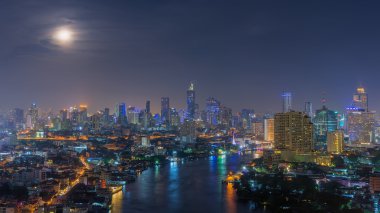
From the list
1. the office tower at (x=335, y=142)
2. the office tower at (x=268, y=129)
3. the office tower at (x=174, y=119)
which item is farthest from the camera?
the office tower at (x=174, y=119)

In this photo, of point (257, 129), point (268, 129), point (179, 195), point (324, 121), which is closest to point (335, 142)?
point (324, 121)

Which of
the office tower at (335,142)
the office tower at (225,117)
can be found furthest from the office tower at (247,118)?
the office tower at (335,142)

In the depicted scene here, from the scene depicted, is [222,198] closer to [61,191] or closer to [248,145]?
[61,191]

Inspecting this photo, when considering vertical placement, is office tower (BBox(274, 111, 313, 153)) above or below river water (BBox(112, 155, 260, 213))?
above

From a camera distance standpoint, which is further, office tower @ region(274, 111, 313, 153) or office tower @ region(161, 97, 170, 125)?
office tower @ region(161, 97, 170, 125)

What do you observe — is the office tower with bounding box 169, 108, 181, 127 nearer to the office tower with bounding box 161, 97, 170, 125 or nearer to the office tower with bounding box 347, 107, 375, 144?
the office tower with bounding box 161, 97, 170, 125

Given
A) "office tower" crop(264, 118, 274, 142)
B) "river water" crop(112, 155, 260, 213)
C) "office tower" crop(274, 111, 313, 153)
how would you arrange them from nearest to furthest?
"river water" crop(112, 155, 260, 213), "office tower" crop(274, 111, 313, 153), "office tower" crop(264, 118, 274, 142)

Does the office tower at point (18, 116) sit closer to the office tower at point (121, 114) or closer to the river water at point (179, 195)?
the office tower at point (121, 114)

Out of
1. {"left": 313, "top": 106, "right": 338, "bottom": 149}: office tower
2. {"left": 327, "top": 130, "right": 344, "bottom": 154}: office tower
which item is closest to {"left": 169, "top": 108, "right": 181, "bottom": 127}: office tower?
{"left": 313, "top": 106, "right": 338, "bottom": 149}: office tower

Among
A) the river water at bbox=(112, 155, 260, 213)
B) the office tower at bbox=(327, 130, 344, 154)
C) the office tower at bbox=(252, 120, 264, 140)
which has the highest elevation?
the office tower at bbox=(252, 120, 264, 140)
